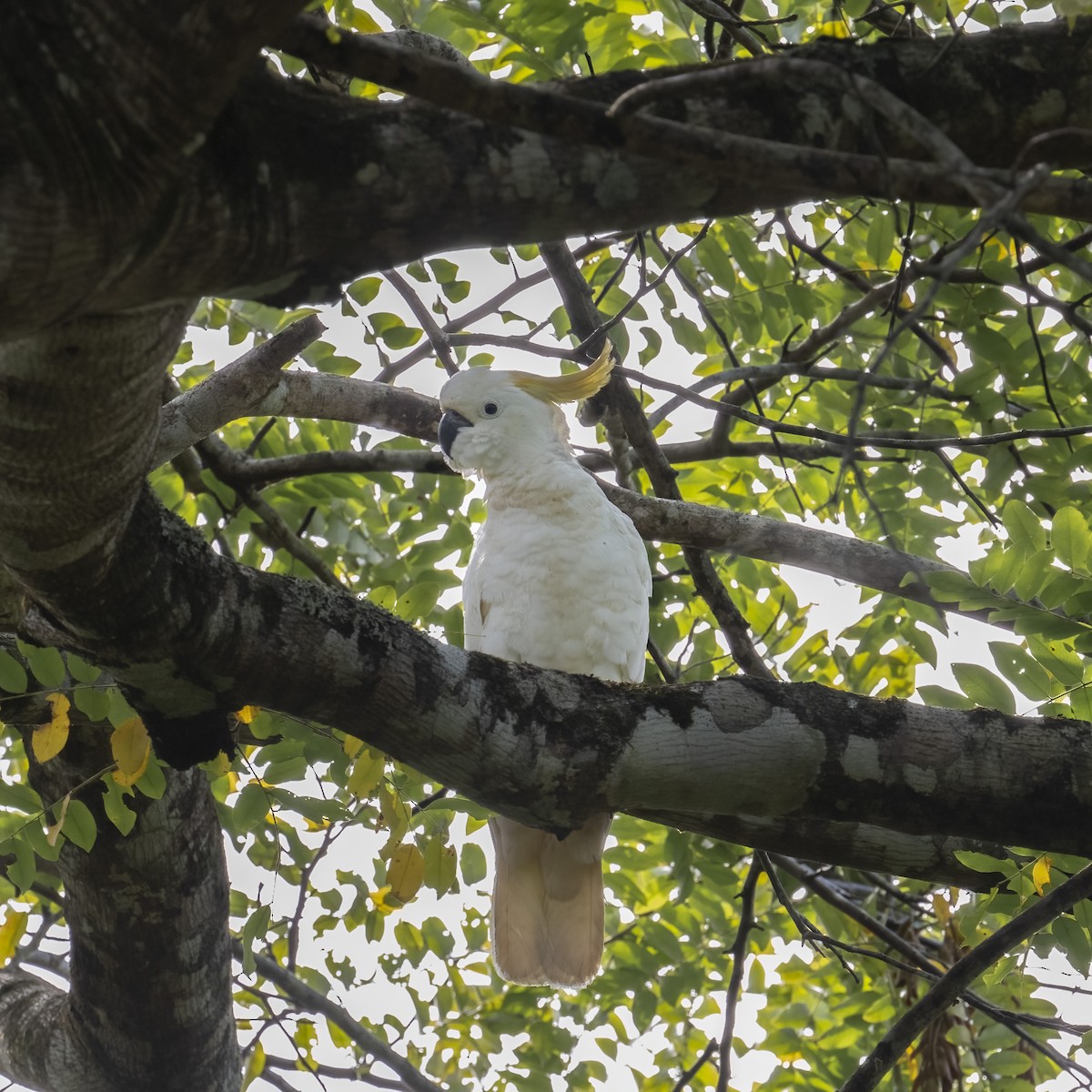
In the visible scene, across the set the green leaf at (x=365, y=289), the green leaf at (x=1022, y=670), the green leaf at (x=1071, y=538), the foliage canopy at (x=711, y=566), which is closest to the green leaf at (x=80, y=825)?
the foliage canopy at (x=711, y=566)

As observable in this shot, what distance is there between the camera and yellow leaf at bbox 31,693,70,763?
1.90m

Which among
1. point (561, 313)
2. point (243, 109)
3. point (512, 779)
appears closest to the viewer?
point (243, 109)

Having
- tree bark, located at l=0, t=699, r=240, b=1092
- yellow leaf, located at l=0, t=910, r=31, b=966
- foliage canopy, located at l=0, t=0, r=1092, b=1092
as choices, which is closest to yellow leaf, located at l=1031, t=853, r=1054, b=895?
foliage canopy, located at l=0, t=0, r=1092, b=1092

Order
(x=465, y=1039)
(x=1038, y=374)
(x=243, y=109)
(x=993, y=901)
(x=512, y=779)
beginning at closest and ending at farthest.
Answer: (x=243, y=109)
(x=512, y=779)
(x=993, y=901)
(x=1038, y=374)
(x=465, y=1039)

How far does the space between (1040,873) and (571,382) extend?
2004 millimetres

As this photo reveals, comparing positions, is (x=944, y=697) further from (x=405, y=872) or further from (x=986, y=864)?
(x=405, y=872)

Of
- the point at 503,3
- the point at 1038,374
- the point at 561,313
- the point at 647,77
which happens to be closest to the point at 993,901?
the point at 1038,374

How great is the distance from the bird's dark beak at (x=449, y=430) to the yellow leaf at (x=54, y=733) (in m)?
1.67

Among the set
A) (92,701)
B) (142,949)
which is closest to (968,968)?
(92,701)

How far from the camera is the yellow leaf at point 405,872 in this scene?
221cm

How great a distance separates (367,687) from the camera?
1675mm

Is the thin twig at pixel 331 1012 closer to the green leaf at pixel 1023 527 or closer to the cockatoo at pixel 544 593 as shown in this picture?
the cockatoo at pixel 544 593

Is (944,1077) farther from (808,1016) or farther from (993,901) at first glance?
(993,901)

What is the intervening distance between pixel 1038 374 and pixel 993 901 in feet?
4.55
